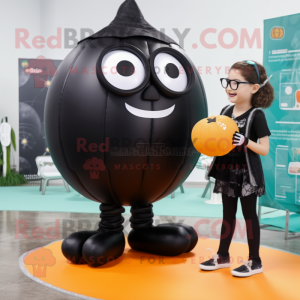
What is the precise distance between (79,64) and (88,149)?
0.52m

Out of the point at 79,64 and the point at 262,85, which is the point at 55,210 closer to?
the point at 79,64

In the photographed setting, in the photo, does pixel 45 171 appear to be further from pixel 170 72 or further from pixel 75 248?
pixel 170 72

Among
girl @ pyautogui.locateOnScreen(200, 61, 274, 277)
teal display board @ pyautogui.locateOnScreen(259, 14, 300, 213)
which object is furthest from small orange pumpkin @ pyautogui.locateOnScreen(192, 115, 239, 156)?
teal display board @ pyautogui.locateOnScreen(259, 14, 300, 213)

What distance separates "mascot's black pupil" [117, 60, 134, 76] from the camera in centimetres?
250

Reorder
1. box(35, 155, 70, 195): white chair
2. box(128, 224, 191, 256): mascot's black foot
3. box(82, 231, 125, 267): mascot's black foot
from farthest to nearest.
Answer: box(35, 155, 70, 195): white chair
box(128, 224, 191, 256): mascot's black foot
box(82, 231, 125, 267): mascot's black foot

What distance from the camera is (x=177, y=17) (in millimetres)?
6969

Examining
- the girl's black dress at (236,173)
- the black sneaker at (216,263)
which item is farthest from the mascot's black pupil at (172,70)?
the black sneaker at (216,263)

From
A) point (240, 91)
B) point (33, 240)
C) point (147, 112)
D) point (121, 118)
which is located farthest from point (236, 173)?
point (33, 240)

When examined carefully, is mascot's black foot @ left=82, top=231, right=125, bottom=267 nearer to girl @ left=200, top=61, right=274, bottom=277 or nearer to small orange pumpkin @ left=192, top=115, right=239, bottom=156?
girl @ left=200, top=61, right=274, bottom=277

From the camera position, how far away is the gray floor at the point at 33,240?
243 centimetres

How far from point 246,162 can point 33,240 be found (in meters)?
1.95

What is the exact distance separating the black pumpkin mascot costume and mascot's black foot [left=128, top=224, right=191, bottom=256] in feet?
0.76

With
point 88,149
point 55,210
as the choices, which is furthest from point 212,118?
point 55,210

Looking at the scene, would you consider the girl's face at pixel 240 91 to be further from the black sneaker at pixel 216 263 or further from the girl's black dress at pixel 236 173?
the black sneaker at pixel 216 263
